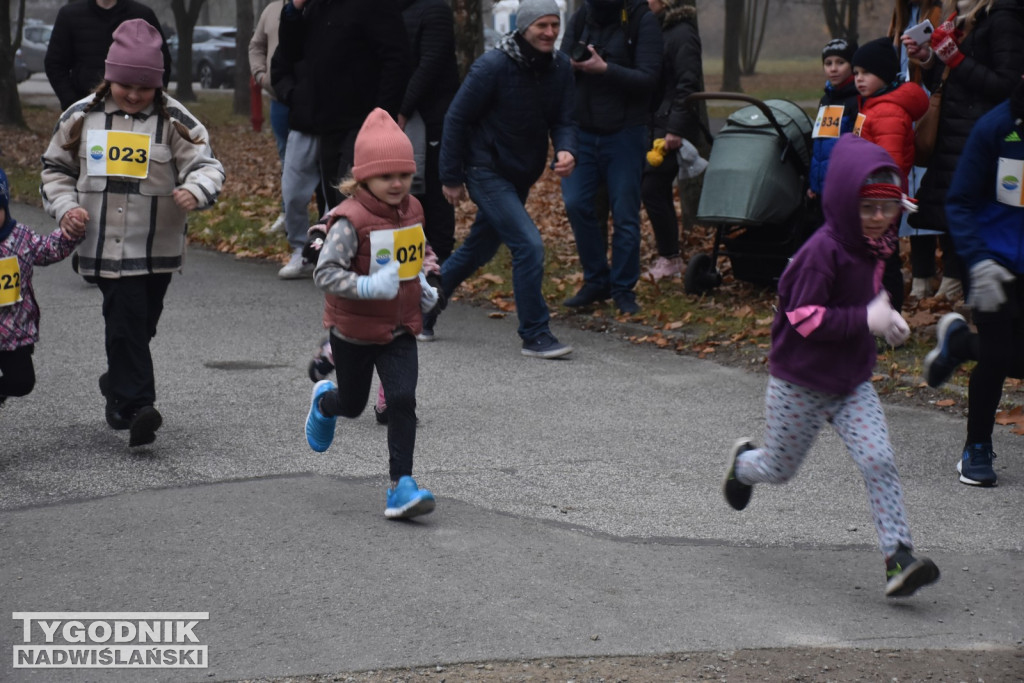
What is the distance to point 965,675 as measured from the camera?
4.03m

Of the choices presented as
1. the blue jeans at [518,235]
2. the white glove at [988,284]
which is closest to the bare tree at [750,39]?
the blue jeans at [518,235]

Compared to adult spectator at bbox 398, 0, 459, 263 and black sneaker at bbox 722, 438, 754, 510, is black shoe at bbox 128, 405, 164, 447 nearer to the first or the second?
black sneaker at bbox 722, 438, 754, 510

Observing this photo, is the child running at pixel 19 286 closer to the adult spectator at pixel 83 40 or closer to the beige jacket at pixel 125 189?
the beige jacket at pixel 125 189

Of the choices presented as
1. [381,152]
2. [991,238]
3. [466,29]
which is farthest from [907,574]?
[466,29]

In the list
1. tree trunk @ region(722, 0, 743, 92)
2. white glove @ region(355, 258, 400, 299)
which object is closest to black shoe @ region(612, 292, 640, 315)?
white glove @ region(355, 258, 400, 299)

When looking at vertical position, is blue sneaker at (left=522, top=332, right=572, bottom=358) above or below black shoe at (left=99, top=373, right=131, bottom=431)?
below

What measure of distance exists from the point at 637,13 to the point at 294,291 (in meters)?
3.49

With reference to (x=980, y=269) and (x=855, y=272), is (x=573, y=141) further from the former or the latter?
(x=855, y=272)

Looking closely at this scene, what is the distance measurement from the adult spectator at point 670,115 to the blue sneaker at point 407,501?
5374 mm

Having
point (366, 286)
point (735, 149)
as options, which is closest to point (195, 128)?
point (366, 286)

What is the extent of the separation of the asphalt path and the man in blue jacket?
1.89 ft

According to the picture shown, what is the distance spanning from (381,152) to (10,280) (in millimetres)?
1867

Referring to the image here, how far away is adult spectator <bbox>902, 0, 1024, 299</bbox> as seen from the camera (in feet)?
23.9

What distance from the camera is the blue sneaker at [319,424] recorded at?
5.90 m
